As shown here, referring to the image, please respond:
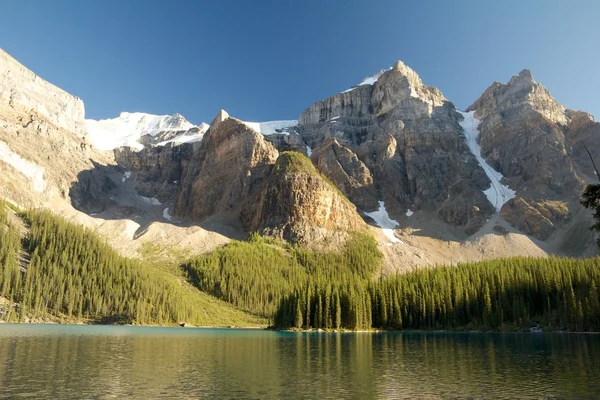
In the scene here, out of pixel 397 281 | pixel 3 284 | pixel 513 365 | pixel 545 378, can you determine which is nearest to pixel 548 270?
pixel 397 281

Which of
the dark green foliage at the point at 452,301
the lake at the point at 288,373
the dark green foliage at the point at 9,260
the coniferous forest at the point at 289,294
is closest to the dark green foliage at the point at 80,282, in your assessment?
the dark green foliage at the point at 9,260

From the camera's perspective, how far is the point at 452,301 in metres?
126

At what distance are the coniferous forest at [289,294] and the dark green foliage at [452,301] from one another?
28cm

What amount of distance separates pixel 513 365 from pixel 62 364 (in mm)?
44708

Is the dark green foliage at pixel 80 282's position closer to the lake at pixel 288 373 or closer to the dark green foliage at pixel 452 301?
the dark green foliage at pixel 452 301

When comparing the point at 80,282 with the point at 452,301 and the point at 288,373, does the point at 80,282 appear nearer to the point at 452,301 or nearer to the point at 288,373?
the point at 452,301

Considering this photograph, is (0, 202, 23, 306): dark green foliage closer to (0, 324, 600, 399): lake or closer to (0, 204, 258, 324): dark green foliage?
(0, 204, 258, 324): dark green foliage

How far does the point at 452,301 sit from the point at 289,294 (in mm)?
50896

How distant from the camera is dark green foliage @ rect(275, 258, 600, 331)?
11756 cm

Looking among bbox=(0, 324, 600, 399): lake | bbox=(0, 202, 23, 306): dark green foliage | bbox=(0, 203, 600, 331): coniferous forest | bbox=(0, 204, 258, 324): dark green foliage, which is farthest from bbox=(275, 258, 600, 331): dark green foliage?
bbox=(0, 202, 23, 306): dark green foliage

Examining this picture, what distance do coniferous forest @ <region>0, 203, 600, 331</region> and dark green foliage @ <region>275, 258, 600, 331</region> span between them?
28 cm

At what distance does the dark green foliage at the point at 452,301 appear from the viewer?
117562 mm

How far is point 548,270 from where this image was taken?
12662cm

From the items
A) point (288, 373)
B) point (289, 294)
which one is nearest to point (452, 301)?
point (289, 294)
